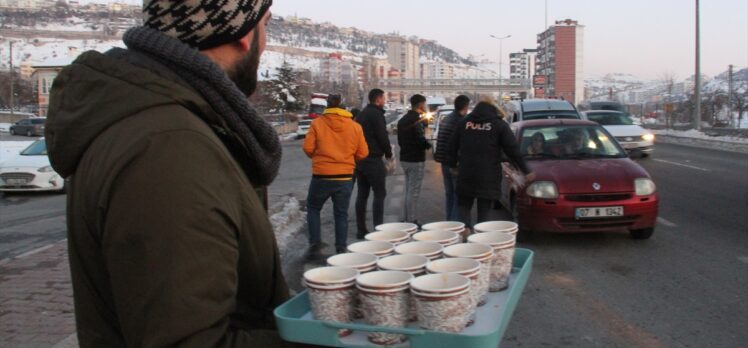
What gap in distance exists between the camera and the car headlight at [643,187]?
7.66 metres

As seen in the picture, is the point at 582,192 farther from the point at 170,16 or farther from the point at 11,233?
the point at 11,233

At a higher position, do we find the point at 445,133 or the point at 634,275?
the point at 445,133

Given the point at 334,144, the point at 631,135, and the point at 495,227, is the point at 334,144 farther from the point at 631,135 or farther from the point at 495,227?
the point at 631,135

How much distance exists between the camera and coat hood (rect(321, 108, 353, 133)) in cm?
730

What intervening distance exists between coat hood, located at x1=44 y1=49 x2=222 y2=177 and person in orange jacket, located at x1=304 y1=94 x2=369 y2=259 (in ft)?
19.4

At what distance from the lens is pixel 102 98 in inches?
46.8

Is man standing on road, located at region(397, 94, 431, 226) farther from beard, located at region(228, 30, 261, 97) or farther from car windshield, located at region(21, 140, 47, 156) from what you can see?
car windshield, located at region(21, 140, 47, 156)

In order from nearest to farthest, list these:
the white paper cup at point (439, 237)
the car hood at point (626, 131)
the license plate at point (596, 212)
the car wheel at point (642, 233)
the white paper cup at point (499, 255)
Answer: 1. the white paper cup at point (499, 255)
2. the white paper cup at point (439, 237)
3. the license plate at point (596, 212)
4. the car wheel at point (642, 233)
5. the car hood at point (626, 131)

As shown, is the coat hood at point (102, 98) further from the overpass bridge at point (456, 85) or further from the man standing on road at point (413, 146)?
the overpass bridge at point (456, 85)

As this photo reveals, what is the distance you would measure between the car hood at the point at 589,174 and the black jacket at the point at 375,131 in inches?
78.6

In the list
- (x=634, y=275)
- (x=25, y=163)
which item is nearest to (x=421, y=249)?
(x=634, y=275)

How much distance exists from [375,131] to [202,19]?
6980mm

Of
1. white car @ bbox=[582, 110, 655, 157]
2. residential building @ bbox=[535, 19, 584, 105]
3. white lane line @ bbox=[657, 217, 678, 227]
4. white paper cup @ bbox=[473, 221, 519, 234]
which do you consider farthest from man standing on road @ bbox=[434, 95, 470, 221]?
residential building @ bbox=[535, 19, 584, 105]

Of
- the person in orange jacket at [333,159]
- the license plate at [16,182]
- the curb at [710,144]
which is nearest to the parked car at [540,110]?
the curb at [710,144]
